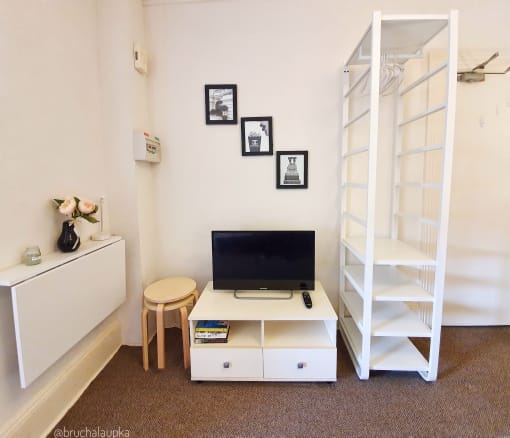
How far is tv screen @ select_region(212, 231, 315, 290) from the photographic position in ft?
6.26

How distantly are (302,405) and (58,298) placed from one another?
1405 mm

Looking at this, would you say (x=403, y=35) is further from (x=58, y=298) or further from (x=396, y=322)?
(x=58, y=298)

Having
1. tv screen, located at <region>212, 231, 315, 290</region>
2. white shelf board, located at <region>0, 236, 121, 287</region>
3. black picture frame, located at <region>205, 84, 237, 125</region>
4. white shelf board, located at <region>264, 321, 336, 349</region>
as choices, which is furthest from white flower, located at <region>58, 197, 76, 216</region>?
white shelf board, located at <region>264, 321, 336, 349</region>

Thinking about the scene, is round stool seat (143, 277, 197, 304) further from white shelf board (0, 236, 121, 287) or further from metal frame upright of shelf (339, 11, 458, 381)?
metal frame upright of shelf (339, 11, 458, 381)

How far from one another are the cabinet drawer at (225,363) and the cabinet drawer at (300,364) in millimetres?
67

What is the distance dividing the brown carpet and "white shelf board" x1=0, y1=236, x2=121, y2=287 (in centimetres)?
85

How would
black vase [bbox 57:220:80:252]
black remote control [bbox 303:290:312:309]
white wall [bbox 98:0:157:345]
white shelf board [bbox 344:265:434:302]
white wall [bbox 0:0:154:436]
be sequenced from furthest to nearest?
white wall [bbox 98:0:157:345] < black remote control [bbox 303:290:312:309] < white shelf board [bbox 344:265:434:302] < black vase [bbox 57:220:80:252] < white wall [bbox 0:0:154:436]

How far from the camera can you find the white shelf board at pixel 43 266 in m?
1.13

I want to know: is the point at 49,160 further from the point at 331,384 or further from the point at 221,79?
the point at 331,384

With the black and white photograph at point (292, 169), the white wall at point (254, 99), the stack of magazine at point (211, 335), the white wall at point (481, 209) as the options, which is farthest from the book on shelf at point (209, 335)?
the white wall at point (481, 209)

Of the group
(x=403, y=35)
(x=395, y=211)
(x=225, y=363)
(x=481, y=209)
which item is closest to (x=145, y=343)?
(x=225, y=363)

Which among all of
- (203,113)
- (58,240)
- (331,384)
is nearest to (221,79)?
(203,113)

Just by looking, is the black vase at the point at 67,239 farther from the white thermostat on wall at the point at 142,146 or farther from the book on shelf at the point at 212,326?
the book on shelf at the point at 212,326

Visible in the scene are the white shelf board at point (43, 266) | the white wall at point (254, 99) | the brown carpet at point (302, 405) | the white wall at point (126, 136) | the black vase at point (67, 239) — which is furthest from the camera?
the white wall at point (254, 99)
